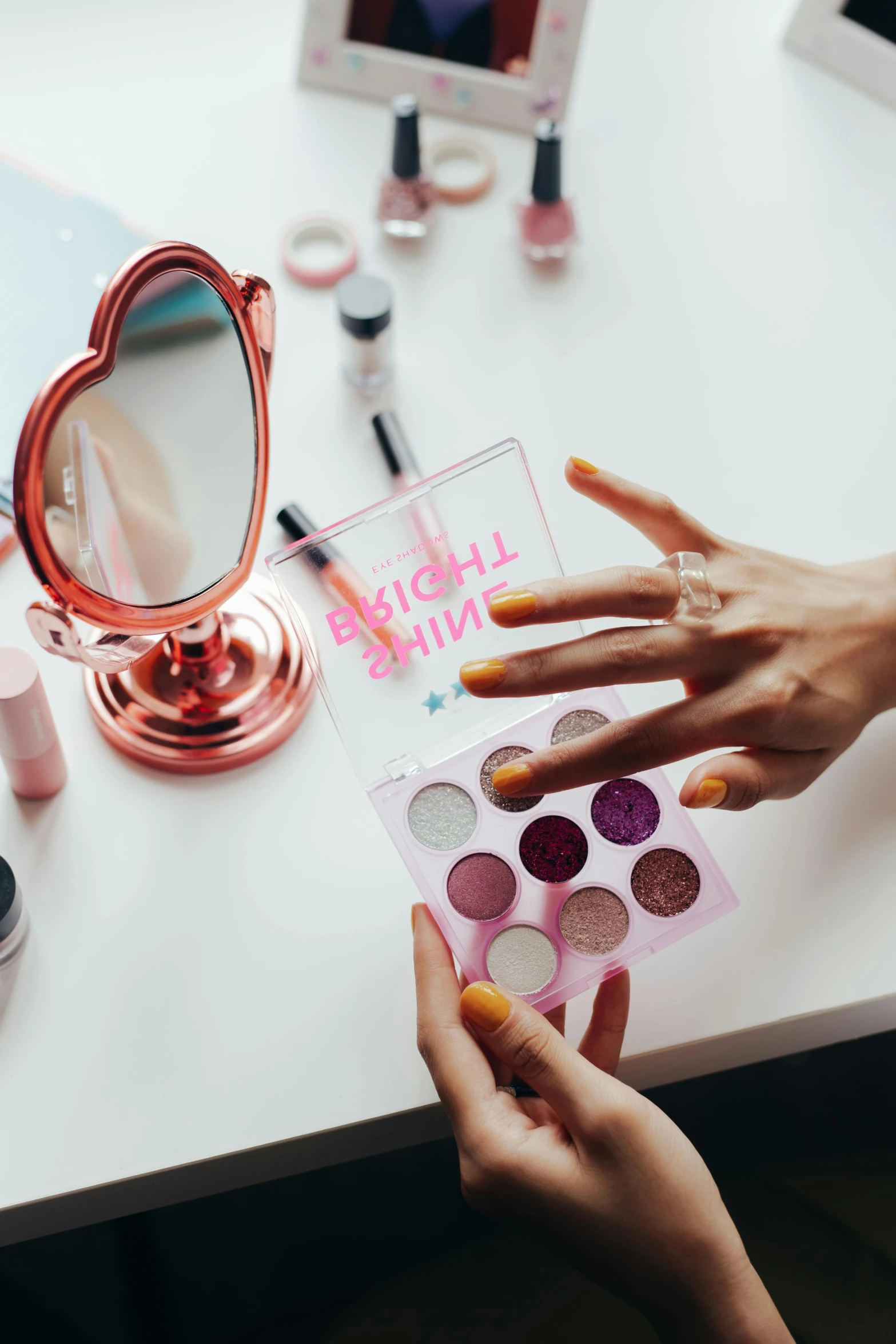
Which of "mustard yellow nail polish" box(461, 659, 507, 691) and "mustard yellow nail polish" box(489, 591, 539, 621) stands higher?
"mustard yellow nail polish" box(489, 591, 539, 621)

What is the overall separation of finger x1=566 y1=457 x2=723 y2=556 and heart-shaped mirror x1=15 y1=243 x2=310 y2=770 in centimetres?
23

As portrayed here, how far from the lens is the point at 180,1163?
707mm

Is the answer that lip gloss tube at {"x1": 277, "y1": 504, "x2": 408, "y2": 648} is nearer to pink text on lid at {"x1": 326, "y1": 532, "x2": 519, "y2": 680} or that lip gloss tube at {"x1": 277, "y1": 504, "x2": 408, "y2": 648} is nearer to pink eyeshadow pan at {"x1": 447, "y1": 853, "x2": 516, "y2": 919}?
pink text on lid at {"x1": 326, "y1": 532, "x2": 519, "y2": 680}

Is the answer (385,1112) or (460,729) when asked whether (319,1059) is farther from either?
(460,729)

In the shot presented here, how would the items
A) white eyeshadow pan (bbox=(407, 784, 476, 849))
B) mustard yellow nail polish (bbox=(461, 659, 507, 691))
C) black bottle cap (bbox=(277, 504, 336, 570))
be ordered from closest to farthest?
mustard yellow nail polish (bbox=(461, 659, 507, 691)) < white eyeshadow pan (bbox=(407, 784, 476, 849)) < black bottle cap (bbox=(277, 504, 336, 570))

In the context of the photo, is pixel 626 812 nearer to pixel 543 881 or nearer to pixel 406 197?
pixel 543 881

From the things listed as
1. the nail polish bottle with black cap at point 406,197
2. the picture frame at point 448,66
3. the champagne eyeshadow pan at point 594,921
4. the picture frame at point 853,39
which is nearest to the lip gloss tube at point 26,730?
the champagne eyeshadow pan at point 594,921

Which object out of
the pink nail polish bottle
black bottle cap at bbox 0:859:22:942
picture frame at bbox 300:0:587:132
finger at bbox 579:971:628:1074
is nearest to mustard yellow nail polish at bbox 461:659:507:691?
A: finger at bbox 579:971:628:1074

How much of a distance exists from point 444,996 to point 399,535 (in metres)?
0.33

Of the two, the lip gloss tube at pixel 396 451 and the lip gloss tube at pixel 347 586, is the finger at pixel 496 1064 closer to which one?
the lip gloss tube at pixel 347 586

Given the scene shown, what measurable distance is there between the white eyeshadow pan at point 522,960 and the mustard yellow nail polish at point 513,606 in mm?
235

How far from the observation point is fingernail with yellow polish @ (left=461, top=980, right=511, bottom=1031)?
68cm

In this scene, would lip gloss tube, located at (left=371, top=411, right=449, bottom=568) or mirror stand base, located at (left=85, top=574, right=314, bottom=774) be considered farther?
lip gloss tube, located at (left=371, top=411, right=449, bottom=568)

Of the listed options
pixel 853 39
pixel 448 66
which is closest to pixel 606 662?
pixel 448 66
